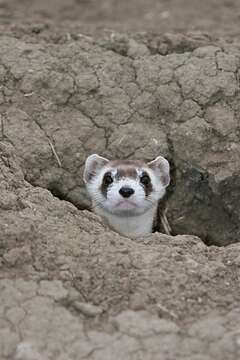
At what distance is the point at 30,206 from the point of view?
5328 mm

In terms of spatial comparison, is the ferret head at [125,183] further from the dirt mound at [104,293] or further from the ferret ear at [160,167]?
the dirt mound at [104,293]

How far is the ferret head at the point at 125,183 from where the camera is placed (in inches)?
253

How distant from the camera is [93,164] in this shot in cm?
663

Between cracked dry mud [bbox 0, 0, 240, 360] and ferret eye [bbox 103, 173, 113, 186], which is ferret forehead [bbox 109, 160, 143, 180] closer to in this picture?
ferret eye [bbox 103, 173, 113, 186]

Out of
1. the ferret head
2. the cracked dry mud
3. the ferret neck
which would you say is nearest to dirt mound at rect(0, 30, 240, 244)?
the cracked dry mud

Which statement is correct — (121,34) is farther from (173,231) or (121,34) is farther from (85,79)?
(173,231)

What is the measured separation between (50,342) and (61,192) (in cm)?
260

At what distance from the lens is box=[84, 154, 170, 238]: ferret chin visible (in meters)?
6.46

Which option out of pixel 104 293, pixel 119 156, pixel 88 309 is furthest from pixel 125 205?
pixel 88 309

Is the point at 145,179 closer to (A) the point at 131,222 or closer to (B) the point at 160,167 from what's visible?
(B) the point at 160,167

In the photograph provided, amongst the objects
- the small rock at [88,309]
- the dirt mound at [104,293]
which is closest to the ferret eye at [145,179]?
the dirt mound at [104,293]

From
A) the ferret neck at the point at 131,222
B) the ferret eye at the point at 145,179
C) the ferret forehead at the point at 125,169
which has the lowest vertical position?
the ferret neck at the point at 131,222

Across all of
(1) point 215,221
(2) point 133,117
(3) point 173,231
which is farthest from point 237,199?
(2) point 133,117

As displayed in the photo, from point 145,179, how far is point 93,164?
0.50m
